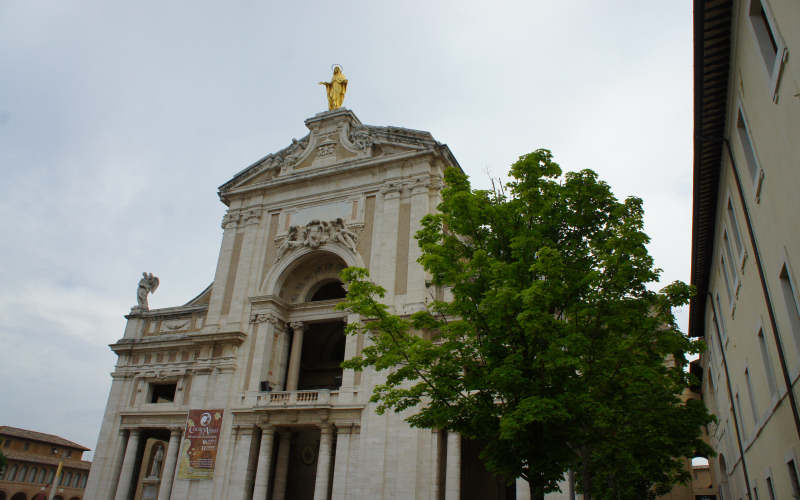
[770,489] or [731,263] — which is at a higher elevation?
[731,263]

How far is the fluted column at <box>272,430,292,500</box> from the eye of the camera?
29.1m

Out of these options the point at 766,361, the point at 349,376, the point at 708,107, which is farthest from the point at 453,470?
the point at 708,107

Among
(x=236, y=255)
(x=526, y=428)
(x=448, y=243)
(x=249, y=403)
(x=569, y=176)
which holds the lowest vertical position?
(x=526, y=428)

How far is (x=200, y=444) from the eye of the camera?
96.1 feet

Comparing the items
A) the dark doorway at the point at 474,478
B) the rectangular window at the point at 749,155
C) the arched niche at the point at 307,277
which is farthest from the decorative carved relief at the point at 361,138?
the rectangular window at the point at 749,155

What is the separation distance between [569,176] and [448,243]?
148 inches

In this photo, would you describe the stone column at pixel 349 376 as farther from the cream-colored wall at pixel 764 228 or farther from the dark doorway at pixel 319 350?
the cream-colored wall at pixel 764 228

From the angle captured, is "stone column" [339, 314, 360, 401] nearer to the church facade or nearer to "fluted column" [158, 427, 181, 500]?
the church facade

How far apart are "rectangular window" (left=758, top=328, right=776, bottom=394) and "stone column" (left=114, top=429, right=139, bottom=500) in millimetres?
31582

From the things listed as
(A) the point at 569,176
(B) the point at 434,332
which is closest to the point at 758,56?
(A) the point at 569,176

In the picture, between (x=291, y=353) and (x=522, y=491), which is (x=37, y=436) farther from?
(x=522, y=491)

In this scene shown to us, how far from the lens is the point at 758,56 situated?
9.54m

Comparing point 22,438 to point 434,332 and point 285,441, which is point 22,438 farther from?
point 434,332

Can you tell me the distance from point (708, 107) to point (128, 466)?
33.2m
